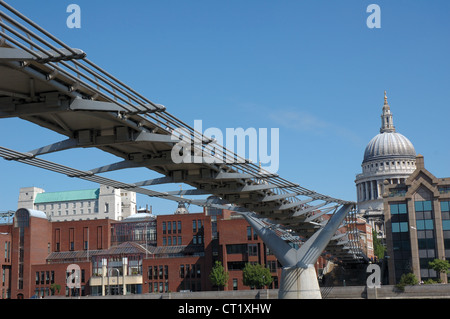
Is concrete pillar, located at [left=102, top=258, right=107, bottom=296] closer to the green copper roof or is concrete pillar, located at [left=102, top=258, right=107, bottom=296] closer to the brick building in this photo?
the brick building

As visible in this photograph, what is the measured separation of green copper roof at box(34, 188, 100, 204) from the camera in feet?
624

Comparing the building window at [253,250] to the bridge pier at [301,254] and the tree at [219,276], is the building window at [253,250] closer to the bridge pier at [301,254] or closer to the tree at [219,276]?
the tree at [219,276]

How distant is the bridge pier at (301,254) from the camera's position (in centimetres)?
4997

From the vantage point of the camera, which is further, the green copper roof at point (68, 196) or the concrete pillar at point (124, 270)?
the green copper roof at point (68, 196)

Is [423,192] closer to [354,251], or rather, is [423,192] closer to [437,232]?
[437,232]

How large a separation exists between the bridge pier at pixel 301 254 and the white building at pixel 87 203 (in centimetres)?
13281

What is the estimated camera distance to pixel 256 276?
9144cm

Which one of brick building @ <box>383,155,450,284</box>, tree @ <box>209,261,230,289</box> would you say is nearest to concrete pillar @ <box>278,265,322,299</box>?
brick building @ <box>383,155,450,284</box>

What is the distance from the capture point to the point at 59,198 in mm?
196875

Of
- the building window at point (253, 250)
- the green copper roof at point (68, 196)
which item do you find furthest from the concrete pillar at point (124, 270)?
the green copper roof at point (68, 196)

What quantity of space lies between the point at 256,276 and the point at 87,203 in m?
108

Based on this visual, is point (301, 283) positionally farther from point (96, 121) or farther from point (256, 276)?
point (256, 276)
